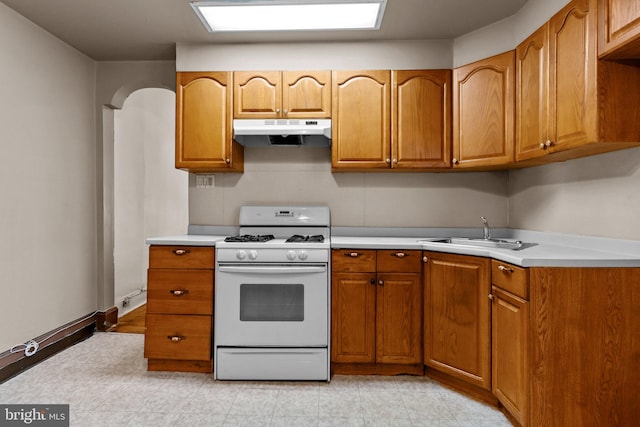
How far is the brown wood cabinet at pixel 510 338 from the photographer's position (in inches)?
69.1

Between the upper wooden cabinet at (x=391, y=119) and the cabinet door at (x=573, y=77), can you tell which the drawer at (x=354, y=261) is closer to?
the upper wooden cabinet at (x=391, y=119)

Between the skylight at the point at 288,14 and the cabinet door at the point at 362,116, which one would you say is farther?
the cabinet door at the point at 362,116

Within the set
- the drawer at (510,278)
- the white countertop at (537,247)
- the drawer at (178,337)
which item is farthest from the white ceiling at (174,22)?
the drawer at (178,337)

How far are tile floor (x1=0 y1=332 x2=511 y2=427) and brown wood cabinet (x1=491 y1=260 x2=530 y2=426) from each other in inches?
7.9

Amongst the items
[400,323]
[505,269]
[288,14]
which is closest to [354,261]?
[400,323]

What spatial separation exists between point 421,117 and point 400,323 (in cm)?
150

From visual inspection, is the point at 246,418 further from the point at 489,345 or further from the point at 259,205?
the point at 259,205

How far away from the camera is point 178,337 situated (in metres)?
2.47

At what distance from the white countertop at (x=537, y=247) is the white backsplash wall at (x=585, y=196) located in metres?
0.06

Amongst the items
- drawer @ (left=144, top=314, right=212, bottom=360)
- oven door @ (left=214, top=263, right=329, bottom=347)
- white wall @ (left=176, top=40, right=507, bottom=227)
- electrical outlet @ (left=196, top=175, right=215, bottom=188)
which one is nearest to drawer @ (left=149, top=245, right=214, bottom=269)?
oven door @ (left=214, top=263, right=329, bottom=347)

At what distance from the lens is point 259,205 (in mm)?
3092

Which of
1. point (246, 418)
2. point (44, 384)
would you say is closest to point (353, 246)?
point (246, 418)

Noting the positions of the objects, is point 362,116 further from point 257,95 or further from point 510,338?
point 510,338

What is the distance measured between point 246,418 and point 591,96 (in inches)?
92.6
